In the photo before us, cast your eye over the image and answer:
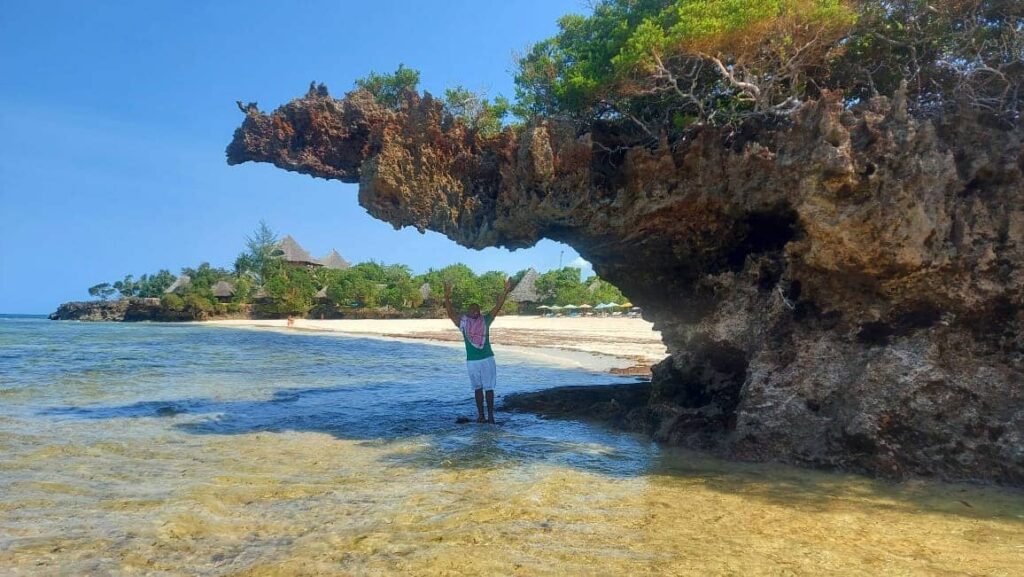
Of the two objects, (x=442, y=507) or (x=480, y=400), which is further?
(x=480, y=400)

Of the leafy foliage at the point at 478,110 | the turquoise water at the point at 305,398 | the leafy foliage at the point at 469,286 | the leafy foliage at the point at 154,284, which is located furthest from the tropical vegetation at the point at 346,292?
the leafy foliage at the point at 478,110

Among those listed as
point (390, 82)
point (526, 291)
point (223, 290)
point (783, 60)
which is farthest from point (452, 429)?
point (223, 290)

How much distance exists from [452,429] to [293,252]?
6049 centimetres

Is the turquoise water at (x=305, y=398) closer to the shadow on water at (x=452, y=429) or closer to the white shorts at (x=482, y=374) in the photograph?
the shadow on water at (x=452, y=429)

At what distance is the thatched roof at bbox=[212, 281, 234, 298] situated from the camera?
56.4 m

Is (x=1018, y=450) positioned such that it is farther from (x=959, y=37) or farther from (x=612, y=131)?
(x=612, y=131)

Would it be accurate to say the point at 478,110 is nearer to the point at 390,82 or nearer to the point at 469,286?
the point at 390,82

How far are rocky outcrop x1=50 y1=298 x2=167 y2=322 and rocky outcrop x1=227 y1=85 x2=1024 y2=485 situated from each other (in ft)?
202

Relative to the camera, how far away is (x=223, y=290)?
56.5 meters

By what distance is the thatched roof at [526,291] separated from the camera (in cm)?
5500

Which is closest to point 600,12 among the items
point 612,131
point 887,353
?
point 612,131

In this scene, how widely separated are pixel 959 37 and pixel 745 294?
141 inches

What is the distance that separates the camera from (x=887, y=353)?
16.7 ft

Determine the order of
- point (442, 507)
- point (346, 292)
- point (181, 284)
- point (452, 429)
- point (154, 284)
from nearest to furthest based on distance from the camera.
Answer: point (442, 507) → point (452, 429) → point (346, 292) → point (181, 284) → point (154, 284)
